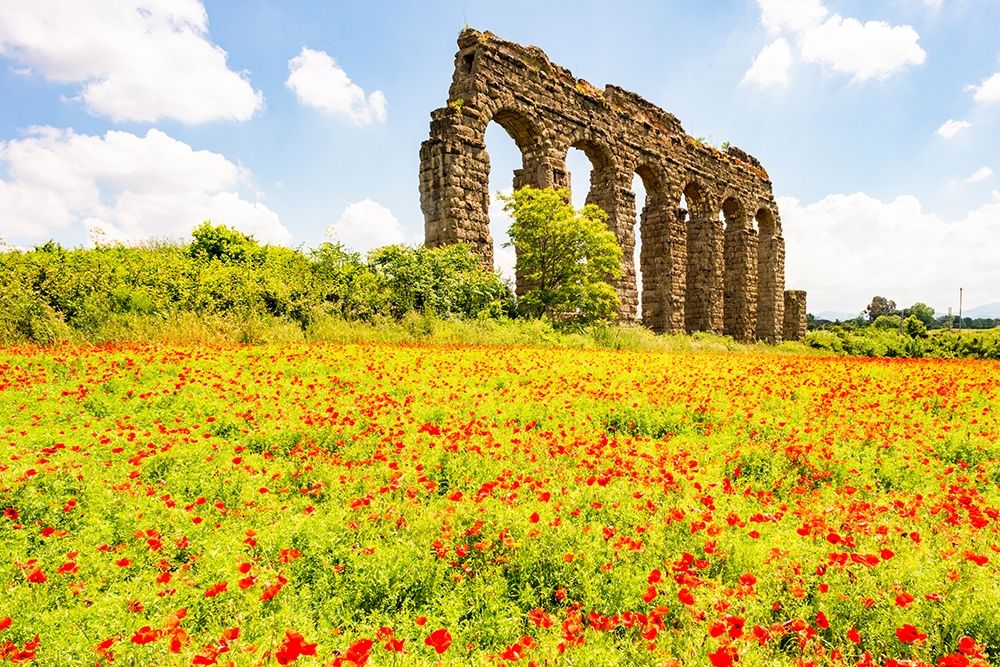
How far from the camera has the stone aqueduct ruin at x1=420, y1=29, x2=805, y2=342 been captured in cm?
1602

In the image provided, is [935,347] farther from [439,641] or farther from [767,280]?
[439,641]

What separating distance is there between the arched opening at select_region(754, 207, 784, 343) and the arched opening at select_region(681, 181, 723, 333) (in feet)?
19.4

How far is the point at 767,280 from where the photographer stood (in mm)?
30828

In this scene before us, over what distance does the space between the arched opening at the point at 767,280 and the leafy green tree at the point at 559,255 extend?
57.1 ft

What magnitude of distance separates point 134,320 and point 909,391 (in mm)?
12700

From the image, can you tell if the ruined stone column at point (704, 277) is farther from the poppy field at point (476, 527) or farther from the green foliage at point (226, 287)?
the poppy field at point (476, 527)

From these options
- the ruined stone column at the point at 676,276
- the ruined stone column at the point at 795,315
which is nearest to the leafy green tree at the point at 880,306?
the ruined stone column at the point at 795,315

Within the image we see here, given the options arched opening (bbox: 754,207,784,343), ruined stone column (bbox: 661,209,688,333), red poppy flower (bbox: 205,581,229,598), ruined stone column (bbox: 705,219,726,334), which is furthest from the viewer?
arched opening (bbox: 754,207,784,343)

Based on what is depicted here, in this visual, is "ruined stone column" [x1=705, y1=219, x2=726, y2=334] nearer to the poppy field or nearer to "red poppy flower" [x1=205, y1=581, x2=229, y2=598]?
the poppy field

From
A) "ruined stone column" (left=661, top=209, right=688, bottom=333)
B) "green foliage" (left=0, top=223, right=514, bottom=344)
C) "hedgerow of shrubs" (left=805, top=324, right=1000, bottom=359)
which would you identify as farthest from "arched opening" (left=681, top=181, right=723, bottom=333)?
"green foliage" (left=0, top=223, right=514, bottom=344)

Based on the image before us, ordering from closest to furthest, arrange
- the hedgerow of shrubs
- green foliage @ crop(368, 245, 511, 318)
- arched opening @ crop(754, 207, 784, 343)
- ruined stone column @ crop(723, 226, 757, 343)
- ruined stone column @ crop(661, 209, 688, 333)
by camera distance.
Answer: green foliage @ crop(368, 245, 511, 318)
the hedgerow of shrubs
ruined stone column @ crop(661, 209, 688, 333)
ruined stone column @ crop(723, 226, 757, 343)
arched opening @ crop(754, 207, 784, 343)

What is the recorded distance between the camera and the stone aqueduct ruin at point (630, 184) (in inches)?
631

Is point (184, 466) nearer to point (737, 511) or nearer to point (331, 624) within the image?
point (331, 624)

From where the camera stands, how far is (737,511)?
3.99 m
